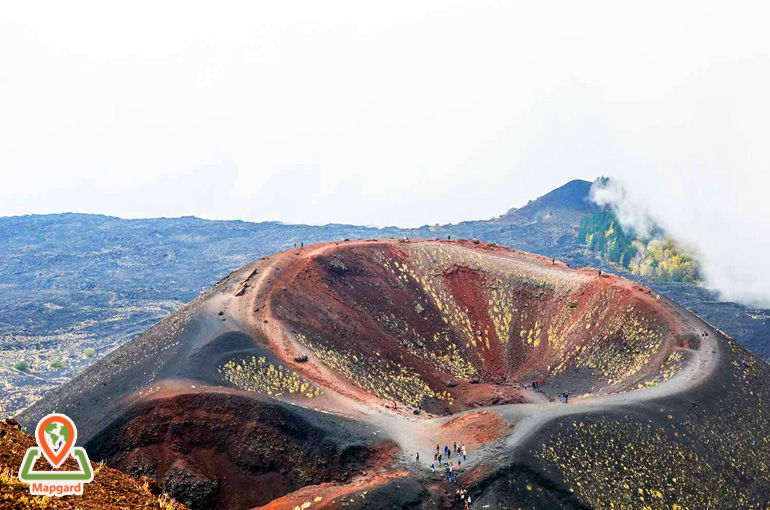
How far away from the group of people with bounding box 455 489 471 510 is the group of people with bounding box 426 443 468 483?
1.03 metres

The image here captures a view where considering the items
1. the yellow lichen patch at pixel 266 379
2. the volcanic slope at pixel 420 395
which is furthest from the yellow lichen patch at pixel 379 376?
Answer: the yellow lichen patch at pixel 266 379

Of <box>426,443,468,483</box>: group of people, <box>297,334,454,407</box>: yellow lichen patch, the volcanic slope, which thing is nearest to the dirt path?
the volcanic slope

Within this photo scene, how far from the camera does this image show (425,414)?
5047cm

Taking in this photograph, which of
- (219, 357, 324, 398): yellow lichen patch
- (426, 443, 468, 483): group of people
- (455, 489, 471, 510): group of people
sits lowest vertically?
(455, 489, 471, 510): group of people

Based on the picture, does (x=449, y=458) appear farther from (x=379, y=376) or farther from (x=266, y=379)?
(x=379, y=376)

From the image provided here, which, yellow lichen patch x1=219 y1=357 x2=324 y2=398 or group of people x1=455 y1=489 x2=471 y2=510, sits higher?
yellow lichen patch x1=219 y1=357 x2=324 y2=398

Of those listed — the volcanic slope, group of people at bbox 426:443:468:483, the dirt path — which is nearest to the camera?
group of people at bbox 426:443:468:483

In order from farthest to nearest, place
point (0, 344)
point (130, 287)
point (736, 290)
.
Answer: point (130, 287) < point (736, 290) < point (0, 344)

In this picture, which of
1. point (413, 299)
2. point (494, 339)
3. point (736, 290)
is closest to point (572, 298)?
point (494, 339)

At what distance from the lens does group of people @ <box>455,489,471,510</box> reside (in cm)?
3397

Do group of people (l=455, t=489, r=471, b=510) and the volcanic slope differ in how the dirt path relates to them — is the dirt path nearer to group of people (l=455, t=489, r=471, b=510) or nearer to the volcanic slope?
the volcanic slope

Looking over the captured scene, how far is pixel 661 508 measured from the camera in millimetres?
37469

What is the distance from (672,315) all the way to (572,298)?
12515mm

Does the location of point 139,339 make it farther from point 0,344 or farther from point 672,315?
point 0,344
